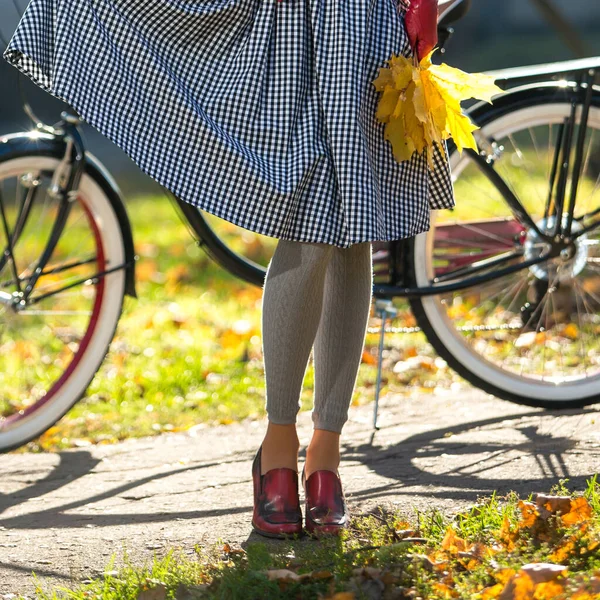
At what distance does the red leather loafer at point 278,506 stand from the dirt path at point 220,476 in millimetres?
69

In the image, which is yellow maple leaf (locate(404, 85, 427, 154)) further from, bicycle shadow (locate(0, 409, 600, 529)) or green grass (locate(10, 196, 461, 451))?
green grass (locate(10, 196, 461, 451))

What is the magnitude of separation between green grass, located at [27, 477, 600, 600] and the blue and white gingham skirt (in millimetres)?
624

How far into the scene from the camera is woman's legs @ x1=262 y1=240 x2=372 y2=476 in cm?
223

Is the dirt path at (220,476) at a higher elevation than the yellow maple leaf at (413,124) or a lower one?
lower

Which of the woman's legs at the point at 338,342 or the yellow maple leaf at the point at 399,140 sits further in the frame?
the woman's legs at the point at 338,342

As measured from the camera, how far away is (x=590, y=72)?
3.04m

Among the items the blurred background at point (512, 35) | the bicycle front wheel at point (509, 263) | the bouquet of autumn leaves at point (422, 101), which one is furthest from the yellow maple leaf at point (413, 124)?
the blurred background at point (512, 35)

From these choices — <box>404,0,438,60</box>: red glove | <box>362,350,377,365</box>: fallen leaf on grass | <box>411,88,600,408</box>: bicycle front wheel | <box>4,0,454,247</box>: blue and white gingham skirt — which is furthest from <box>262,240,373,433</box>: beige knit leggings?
<box>362,350,377,365</box>: fallen leaf on grass

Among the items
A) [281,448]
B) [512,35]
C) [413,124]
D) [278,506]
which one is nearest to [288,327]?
[281,448]

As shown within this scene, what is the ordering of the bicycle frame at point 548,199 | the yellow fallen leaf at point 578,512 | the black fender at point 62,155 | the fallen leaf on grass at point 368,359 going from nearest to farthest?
the yellow fallen leaf at point 578,512 < the black fender at point 62,155 < the bicycle frame at point 548,199 < the fallen leaf on grass at point 368,359

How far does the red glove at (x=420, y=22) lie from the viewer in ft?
7.34

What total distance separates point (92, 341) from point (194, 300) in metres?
2.09

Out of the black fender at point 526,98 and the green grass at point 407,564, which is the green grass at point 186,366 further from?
the green grass at point 407,564

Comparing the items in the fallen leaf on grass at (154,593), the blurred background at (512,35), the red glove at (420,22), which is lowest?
the fallen leaf on grass at (154,593)
